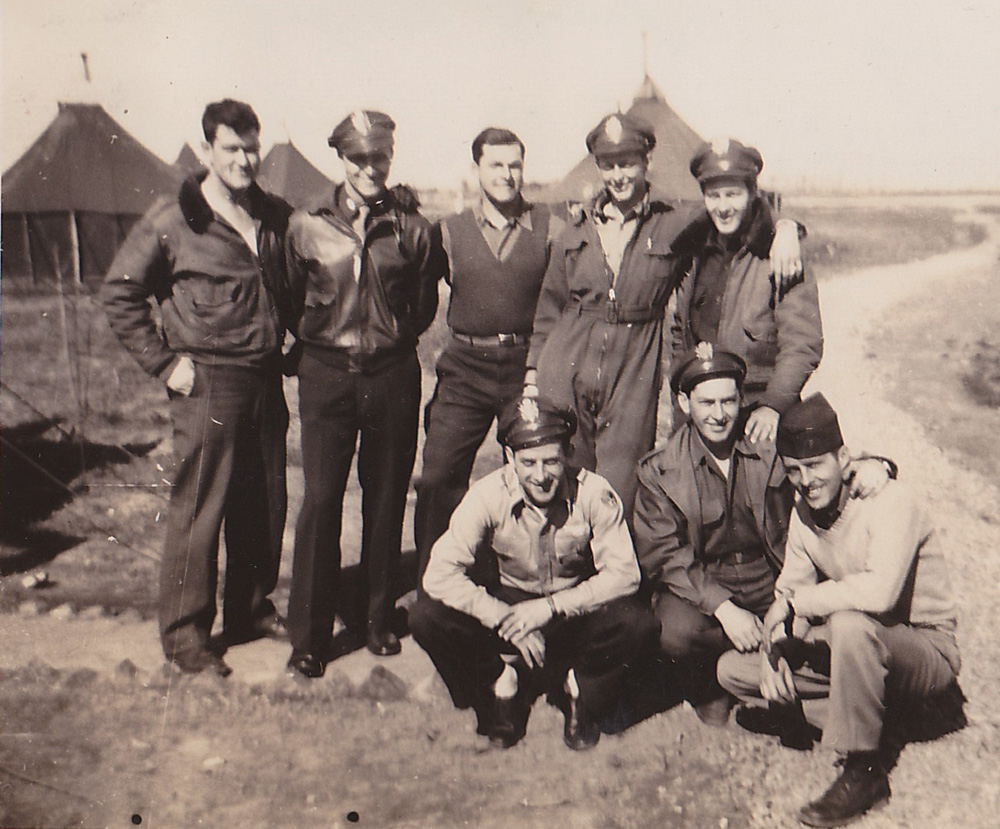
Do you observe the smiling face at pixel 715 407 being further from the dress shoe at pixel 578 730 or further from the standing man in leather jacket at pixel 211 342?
the standing man in leather jacket at pixel 211 342

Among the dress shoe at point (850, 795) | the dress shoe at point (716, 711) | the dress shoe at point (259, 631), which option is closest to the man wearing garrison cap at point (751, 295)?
the dress shoe at point (716, 711)

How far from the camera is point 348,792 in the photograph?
2959 mm

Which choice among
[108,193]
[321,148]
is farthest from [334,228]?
[108,193]

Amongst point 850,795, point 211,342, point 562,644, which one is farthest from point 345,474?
point 850,795

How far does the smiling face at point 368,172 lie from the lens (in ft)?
9.87

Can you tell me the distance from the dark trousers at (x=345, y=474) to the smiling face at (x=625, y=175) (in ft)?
3.09

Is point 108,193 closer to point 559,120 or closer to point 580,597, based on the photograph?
point 559,120

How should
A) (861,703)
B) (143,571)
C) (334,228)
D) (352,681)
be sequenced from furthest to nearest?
(143,571)
(352,681)
(334,228)
(861,703)

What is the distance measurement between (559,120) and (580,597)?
71.3 inches

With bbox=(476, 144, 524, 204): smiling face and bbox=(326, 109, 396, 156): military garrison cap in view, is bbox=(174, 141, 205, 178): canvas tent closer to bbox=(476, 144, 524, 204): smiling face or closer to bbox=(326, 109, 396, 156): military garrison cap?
bbox=(326, 109, 396, 156): military garrison cap

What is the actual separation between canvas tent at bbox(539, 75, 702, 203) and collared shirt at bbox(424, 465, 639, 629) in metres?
1.12

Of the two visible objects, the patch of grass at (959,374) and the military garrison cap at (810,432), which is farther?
the patch of grass at (959,374)

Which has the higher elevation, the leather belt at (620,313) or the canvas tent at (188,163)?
the canvas tent at (188,163)

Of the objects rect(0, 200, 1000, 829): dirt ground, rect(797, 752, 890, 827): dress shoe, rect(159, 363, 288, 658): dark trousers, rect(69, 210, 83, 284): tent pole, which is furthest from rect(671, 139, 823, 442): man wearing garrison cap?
rect(69, 210, 83, 284): tent pole
